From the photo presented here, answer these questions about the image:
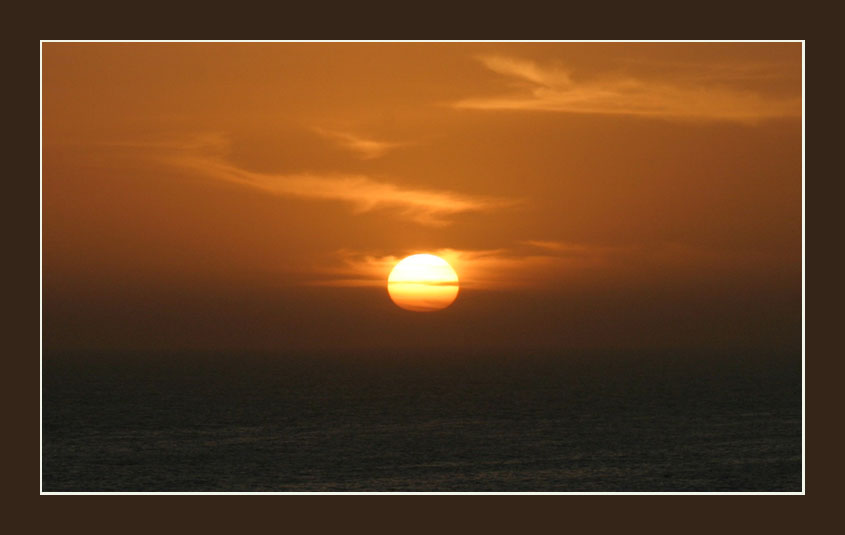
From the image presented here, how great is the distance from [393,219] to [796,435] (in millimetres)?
19357

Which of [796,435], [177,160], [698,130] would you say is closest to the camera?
[698,130]

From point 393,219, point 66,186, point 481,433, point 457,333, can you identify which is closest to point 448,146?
point 393,219

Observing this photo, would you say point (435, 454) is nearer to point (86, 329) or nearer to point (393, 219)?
point (393, 219)

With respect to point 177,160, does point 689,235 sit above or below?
below

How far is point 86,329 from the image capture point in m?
14.3

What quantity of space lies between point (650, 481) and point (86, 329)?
48.8ft

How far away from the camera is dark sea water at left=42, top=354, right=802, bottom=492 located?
23.0 metres

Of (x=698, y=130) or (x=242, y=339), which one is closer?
(x=698, y=130)

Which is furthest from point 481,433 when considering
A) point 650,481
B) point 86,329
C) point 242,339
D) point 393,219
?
point 86,329

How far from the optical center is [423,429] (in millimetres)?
31594

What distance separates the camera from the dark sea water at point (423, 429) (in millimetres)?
23000

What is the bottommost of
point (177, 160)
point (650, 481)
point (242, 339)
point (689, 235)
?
point (650, 481)

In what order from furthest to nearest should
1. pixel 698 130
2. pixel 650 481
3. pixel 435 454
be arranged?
pixel 435 454 < pixel 650 481 < pixel 698 130

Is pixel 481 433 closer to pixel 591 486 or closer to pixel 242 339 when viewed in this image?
pixel 591 486
